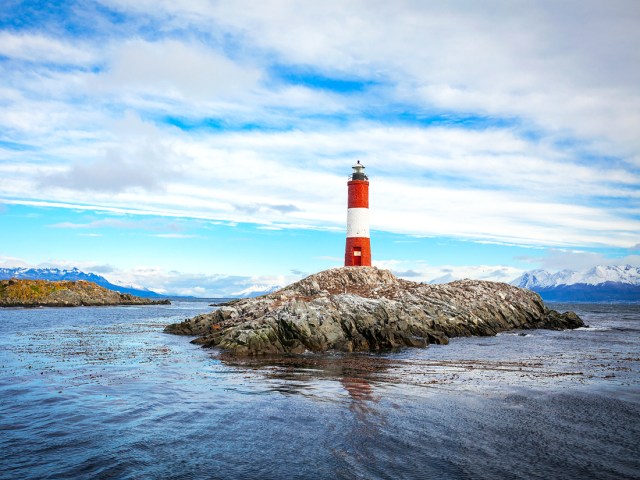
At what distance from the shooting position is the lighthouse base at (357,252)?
60.8 metres

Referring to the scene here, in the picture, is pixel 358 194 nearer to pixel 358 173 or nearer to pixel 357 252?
pixel 358 173

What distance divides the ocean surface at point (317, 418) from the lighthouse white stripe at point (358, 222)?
3417 centimetres

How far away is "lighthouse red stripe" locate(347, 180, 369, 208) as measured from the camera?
6041cm

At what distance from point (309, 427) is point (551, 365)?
18043 mm

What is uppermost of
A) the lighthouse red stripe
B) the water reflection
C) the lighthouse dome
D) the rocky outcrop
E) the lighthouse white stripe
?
the lighthouse dome

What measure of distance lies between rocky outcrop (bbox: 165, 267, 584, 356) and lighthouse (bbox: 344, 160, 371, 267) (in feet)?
9.55

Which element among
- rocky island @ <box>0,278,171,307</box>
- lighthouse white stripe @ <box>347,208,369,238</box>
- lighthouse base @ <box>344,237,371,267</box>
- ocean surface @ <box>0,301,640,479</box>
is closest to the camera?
ocean surface @ <box>0,301,640,479</box>

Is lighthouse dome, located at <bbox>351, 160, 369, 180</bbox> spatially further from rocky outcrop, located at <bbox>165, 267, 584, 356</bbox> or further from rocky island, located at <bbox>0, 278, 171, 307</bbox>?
rocky island, located at <bbox>0, 278, 171, 307</bbox>

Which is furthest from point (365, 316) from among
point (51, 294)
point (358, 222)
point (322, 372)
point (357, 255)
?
point (51, 294)

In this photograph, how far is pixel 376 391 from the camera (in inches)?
733

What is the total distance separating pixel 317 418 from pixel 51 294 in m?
111

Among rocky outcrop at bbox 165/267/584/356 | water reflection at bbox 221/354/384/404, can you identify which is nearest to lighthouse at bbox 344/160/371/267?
rocky outcrop at bbox 165/267/584/356

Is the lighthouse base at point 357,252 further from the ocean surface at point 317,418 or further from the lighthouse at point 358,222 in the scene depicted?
the ocean surface at point 317,418

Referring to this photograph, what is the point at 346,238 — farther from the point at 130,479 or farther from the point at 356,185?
the point at 130,479
